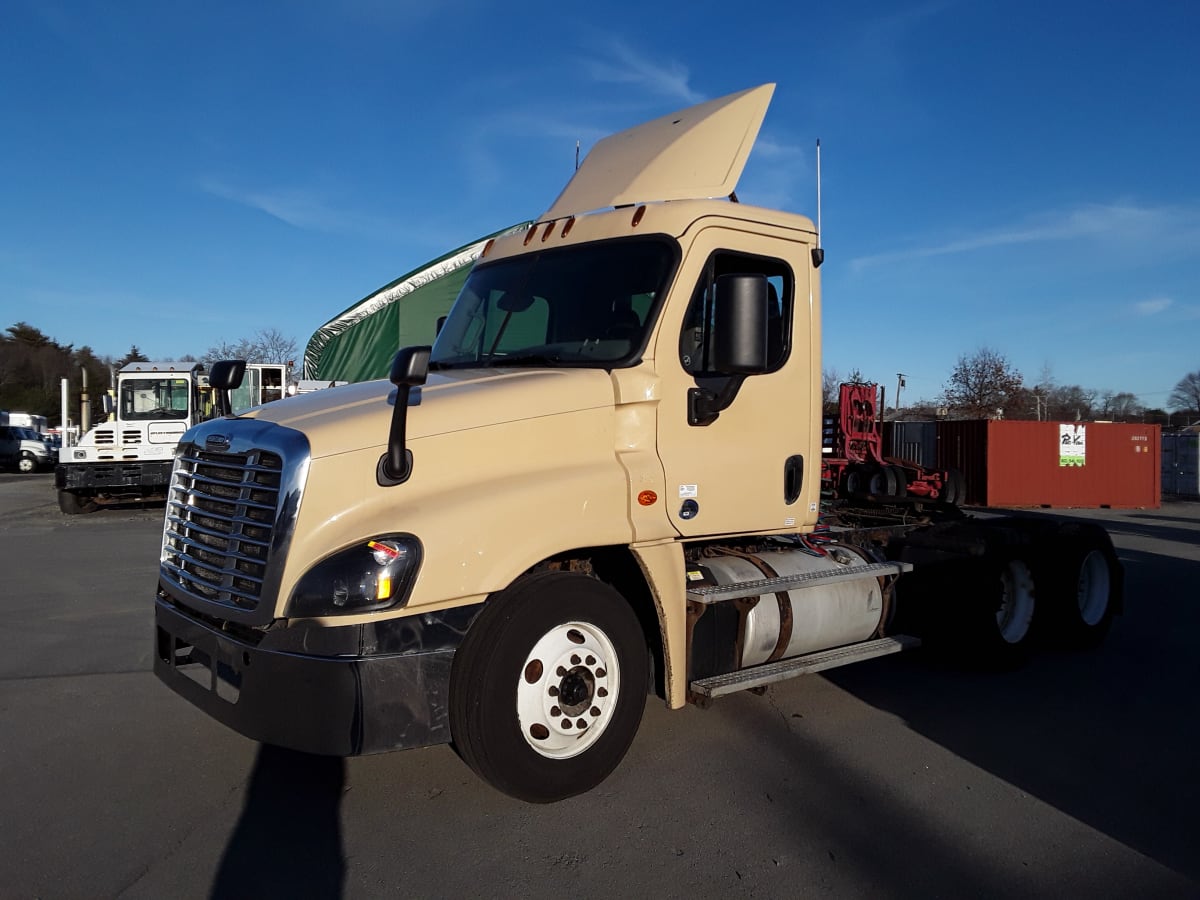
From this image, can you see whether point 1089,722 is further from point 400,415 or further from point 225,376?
point 225,376

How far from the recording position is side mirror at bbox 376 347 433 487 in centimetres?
371

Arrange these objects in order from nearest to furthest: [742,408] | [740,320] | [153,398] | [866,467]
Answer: [740,320], [742,408], [866,467], [153,398]

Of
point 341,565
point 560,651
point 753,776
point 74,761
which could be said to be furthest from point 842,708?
point 74,761

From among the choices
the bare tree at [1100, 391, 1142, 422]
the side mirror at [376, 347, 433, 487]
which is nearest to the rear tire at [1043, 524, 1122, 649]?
the side mirror at [376, 347, 433, 487]

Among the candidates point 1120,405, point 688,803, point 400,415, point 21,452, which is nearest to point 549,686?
point 688,803

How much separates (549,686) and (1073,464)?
28069 millimetres

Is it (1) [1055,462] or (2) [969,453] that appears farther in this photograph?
(1) [1055,462]

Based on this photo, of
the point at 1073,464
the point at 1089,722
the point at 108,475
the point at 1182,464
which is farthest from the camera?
the point at 1182,464

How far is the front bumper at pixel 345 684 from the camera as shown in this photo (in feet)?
11.7

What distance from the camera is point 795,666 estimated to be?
16.7ft

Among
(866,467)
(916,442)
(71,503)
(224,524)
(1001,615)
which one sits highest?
(916,442)

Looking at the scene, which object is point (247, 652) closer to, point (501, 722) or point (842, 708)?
point (501, 722)

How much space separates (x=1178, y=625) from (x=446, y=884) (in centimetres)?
775

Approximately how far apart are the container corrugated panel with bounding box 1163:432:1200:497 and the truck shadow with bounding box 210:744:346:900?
115 feet
